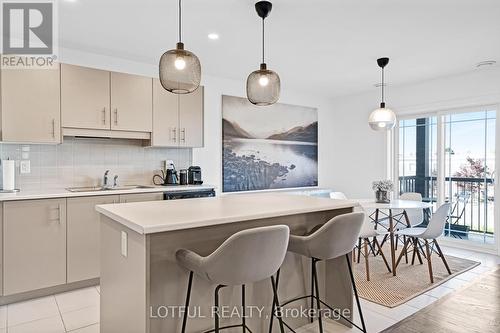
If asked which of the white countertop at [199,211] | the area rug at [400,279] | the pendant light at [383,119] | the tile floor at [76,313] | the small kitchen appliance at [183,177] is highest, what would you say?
the pendant light at [383,119]

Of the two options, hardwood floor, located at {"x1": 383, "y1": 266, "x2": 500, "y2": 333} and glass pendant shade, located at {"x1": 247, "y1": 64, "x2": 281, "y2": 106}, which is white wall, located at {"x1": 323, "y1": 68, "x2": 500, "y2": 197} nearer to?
hardwood floor, located at {"x1": 383, "y1": 266, "x2": 500, "y2": 333}

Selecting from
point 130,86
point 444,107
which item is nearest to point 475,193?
point 444,107

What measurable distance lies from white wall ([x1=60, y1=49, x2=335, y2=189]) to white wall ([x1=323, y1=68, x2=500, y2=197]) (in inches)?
6.5

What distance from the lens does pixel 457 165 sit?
484 centimetres

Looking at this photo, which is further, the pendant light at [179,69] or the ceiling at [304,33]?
the ceiling at [304,33]

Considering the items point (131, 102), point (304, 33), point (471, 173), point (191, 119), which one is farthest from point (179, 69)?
point (471, 173)

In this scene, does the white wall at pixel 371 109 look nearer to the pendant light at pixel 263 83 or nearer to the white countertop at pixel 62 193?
the white countertop at pixel 62 193

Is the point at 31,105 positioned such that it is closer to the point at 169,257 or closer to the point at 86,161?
the point at 86,161

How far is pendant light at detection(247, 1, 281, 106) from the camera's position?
8.50 feet

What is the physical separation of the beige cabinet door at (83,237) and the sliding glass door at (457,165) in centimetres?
455

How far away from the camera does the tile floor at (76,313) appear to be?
8.22 ft

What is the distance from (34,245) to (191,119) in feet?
7.09

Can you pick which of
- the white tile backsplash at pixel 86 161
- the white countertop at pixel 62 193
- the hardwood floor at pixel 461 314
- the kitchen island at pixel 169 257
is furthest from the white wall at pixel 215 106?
the hardwood floor at pixel 461 314

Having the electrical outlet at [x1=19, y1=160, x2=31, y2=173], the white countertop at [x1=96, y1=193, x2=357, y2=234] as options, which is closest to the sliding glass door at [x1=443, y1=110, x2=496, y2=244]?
the white countertop at [x1=96, y1=193, x2=357, y2=234]
